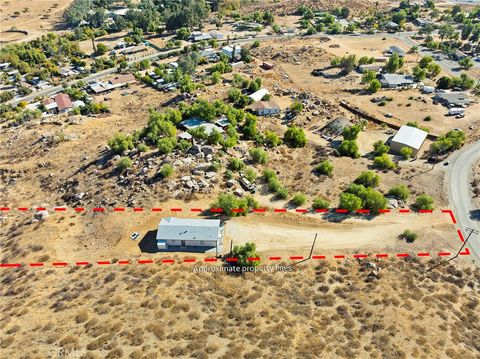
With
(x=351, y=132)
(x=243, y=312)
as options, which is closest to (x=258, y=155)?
(x=351, y=132)

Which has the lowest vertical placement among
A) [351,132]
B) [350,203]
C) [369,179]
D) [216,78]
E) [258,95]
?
[369,179]

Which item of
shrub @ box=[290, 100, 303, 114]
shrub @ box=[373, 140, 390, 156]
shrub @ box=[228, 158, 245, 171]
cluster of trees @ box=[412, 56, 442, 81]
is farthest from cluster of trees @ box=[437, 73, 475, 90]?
shrub @ box=[228, 158, 245, 171]

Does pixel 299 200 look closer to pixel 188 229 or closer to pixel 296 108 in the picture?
pixel 188 229

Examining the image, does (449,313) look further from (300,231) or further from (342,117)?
(342,117)

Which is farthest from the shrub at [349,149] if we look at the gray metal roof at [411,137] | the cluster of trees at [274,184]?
the cluster of trees at [274,184]

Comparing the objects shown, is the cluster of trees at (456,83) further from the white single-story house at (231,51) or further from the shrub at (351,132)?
the white single-story house at (231,51)

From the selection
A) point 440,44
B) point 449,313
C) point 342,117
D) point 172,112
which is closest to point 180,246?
point 449,313

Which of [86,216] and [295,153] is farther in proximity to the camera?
[295,153]
